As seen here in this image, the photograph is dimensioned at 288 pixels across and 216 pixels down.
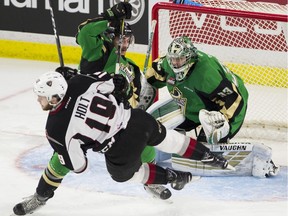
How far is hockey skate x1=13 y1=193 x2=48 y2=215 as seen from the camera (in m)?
4.63

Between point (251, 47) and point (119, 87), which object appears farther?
point (251, 47)

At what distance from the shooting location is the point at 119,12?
498 cm

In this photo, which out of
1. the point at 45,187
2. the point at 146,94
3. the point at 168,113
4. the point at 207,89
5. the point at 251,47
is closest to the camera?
the point at 45,187

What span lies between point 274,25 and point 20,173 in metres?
Result: 2.12

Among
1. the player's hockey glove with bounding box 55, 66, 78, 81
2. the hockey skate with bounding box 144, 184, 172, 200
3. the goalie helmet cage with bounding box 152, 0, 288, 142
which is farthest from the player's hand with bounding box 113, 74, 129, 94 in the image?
the goalie helmet cage with bounding box 152, 0, 288, 142

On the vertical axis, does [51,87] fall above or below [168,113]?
above

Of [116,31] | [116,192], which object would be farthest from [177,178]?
[116,31]

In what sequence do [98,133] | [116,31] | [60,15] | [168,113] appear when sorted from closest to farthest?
[98,133]
[116,31]
[168,113]
[60,15]

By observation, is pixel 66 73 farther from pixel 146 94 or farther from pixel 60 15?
pixel 60 15

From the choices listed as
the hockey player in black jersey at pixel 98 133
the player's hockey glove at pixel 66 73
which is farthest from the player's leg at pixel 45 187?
the player's hockey glove at pixel 66 73

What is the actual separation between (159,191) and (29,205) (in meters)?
0.72

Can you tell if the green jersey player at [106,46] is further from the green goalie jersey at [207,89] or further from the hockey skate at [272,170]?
the hockey skate at [272,170]

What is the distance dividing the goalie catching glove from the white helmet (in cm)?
116

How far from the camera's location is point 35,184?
201 inches
